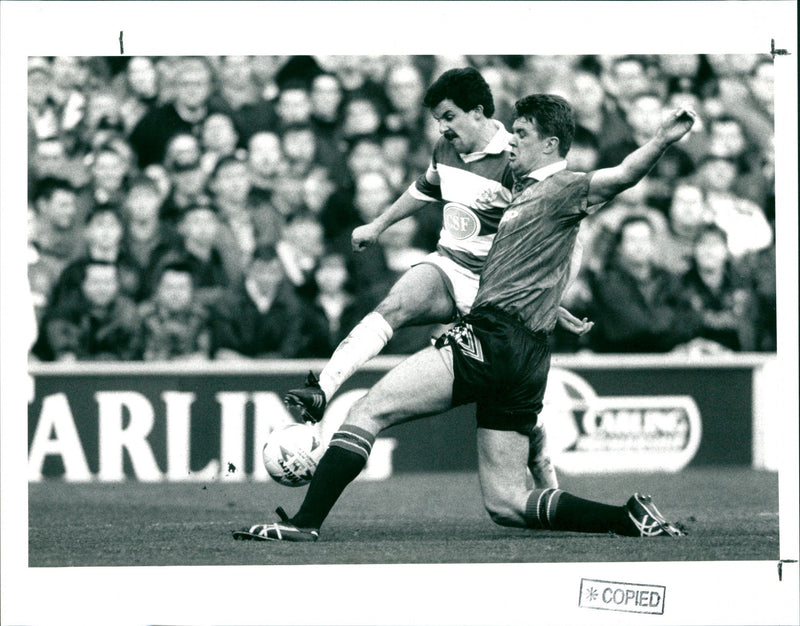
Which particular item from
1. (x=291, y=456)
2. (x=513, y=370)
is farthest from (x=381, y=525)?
(x=513, y=370)

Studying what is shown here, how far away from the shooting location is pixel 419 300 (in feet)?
20.9

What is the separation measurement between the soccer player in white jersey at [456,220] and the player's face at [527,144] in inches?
20.0

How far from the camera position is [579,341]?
1025 centimetres

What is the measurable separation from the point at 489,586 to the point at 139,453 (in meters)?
4.59

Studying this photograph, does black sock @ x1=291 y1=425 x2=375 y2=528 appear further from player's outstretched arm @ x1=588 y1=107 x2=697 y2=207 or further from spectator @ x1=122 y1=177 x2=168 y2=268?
spectator @ x1=122 y1=177 x2=168 y2=268

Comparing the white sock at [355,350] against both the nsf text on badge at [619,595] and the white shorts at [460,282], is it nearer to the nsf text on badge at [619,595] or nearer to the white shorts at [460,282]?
the white shorts at [460,282]

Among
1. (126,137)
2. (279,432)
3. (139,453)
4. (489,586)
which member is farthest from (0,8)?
(139,453)

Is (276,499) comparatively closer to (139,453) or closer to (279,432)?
(139,453)

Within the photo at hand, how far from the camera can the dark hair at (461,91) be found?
20.7 ft

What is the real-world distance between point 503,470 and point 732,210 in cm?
466

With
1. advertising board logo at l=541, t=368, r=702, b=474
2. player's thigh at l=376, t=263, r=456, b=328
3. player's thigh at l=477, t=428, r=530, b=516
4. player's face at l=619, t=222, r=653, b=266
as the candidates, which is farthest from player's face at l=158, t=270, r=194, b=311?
player's thigh at l=477, t=428, r=530, b=516

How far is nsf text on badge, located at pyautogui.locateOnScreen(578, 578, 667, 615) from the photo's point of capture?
5488 millimetres

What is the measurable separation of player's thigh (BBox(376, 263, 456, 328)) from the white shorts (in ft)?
0.06

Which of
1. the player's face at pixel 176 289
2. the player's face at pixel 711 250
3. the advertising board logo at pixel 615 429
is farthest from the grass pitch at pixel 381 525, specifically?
the player's face at pixel 711 250
